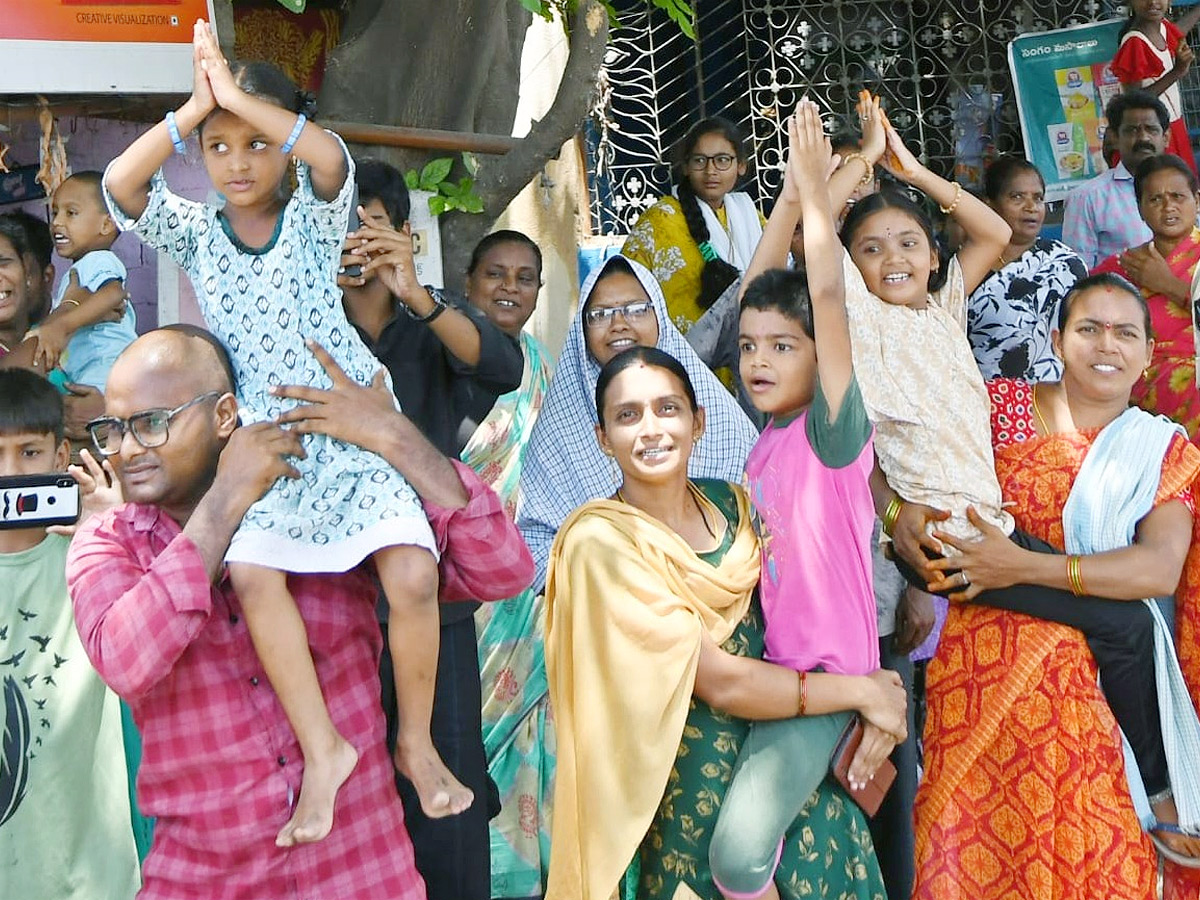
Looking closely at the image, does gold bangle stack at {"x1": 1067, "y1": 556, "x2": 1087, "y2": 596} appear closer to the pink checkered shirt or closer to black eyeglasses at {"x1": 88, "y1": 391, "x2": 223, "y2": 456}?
the pink checkered shirt

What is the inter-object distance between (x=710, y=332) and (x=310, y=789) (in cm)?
255

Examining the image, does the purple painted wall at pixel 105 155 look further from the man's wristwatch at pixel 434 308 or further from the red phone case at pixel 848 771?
the red phone case at pixel 848 771

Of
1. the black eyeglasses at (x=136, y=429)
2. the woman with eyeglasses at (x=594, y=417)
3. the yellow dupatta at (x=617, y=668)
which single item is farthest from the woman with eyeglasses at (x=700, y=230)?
the black eyeglasses at (x=136, y=429)

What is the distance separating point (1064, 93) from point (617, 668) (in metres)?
4.96

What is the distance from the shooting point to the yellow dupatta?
10.5 ft

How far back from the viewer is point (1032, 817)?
3.68 m

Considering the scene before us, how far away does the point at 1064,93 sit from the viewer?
7156 mm

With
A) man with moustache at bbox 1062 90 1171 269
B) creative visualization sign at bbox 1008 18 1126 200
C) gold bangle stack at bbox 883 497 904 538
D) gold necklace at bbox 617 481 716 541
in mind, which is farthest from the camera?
creative visualization sign at bbox 1008 18 1126 200

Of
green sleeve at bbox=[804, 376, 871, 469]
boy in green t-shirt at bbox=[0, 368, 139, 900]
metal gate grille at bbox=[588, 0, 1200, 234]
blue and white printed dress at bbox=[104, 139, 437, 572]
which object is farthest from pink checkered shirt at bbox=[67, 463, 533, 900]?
metal gate grille at bbox=[588, 0, 1200, 234]

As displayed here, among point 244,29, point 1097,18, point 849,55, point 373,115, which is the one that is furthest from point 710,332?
point 1097,18

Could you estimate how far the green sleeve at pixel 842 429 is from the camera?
338 centimetres

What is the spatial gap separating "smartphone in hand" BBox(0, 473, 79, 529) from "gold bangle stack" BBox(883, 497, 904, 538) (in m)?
2.00

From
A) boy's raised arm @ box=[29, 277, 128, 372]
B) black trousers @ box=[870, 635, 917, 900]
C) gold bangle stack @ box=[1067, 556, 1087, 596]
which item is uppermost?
boy's raised arm @ box=[29, 277, 128, 372]

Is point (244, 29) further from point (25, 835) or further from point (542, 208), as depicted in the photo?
point (25, 835)
